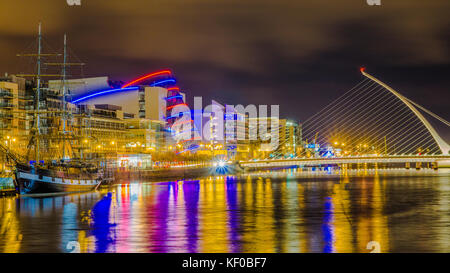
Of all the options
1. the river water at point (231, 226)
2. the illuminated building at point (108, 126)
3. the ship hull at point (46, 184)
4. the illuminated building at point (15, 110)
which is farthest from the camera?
the illuminated building at point (108, 126)

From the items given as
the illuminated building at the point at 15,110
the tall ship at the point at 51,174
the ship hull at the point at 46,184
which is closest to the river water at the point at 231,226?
the ship hull at the point at 46,184

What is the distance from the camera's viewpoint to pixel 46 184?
52562 millimetres

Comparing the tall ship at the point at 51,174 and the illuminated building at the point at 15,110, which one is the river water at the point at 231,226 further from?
the illuminated building at the point at 15,110

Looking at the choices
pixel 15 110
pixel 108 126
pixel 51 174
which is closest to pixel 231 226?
pixel 51 174

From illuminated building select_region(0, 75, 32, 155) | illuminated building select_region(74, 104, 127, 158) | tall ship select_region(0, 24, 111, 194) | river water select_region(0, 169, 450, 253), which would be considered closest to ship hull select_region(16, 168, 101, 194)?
tall ship select_region(0, 24, 111, 194)

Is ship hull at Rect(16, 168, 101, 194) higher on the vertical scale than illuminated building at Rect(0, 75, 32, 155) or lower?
lower

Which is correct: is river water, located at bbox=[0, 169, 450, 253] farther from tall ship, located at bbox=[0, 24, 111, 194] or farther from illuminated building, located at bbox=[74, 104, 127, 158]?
illuminated building, located at bbox=[74, 104, 127, 158]

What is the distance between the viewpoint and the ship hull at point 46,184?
5006 cm

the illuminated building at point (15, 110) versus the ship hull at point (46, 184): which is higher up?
the illuminated building at point (15, 110)

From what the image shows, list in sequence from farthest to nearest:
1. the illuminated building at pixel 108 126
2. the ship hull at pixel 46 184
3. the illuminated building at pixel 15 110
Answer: the illuminated building at pixel 108 126
the illuminated building at pixel 15 110
the ship hull at pixel 46 184

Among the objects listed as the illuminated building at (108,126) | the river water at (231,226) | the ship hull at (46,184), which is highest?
the illuminated building at (108,126)

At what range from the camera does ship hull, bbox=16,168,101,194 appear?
1971 inches
